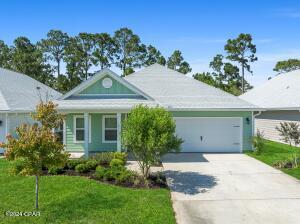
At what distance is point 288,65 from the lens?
198 ft

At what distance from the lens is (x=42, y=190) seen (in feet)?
33.2

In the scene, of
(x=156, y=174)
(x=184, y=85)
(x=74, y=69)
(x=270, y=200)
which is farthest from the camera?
(x=74, y=69)

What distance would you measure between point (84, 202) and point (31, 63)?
4434cm

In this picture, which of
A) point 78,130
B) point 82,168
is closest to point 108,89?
point 78,130

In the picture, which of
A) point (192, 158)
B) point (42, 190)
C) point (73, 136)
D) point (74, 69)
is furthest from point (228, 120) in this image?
point (74, 69)

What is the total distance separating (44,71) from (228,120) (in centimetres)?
3833

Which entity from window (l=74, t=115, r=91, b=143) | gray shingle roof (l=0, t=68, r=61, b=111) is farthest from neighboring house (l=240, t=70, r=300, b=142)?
gray shingle roof (l=0, t=68, r=61, b=111)

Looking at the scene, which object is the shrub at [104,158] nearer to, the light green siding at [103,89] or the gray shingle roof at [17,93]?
the light green siding at [103,89]

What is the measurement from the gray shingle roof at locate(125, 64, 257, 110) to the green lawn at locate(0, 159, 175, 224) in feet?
28.7

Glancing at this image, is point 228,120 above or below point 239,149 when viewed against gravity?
above

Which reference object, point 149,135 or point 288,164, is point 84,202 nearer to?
point 149,135

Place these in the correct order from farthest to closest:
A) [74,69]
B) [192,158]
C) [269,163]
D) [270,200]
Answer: [74,69] → [192,158] → [269,163] → [270,200]

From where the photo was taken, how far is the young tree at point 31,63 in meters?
49.0

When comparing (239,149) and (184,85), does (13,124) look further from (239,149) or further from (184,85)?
(239,149)
